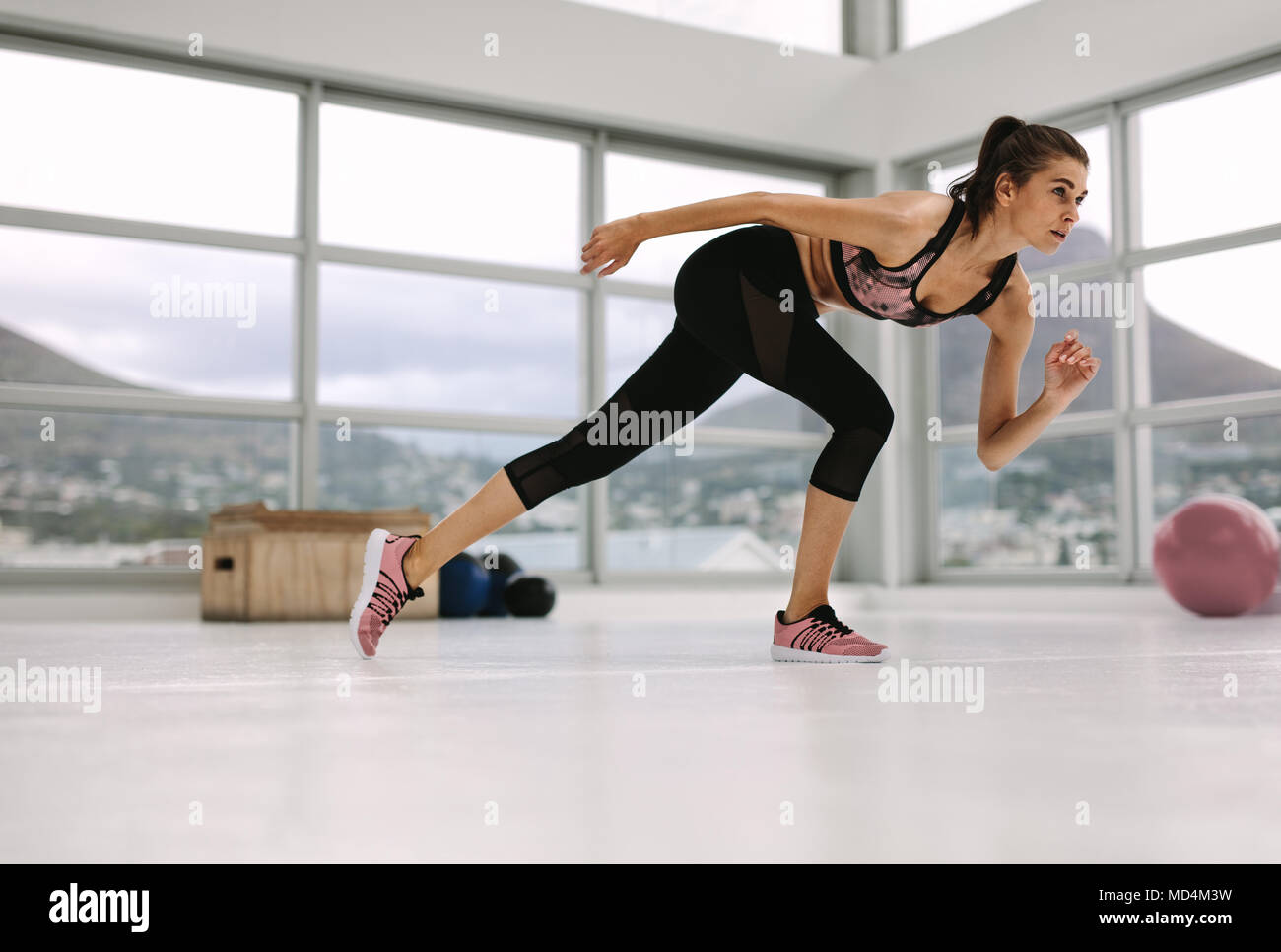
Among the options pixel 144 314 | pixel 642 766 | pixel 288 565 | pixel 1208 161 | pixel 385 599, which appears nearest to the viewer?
pixel 642 766

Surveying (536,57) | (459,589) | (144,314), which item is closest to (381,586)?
(459,589)

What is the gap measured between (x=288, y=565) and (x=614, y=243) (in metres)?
3.40

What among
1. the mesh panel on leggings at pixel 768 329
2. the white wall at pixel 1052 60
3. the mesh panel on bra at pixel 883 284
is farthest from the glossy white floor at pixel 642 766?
the white wall at pixel 1052 60

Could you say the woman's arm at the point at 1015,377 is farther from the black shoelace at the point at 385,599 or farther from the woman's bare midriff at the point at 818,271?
the black shoelace at the point at 385,599

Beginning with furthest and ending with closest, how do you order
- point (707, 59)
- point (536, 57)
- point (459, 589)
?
point (707, 59), point (536, 57), point (459, 589)

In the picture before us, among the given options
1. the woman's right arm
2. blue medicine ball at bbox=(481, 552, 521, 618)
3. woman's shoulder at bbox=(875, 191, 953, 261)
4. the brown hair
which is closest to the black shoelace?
the woman's right arm

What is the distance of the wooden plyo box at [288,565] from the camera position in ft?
16.6

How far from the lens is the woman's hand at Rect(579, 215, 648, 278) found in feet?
6.95

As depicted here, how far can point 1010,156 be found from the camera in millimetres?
2203

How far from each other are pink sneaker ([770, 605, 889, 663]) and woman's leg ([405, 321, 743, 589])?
49cm

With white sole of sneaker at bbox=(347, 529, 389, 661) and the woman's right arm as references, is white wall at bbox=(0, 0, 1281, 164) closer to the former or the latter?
white sole of sneaker at bbox=(347, 529, 389, 661)

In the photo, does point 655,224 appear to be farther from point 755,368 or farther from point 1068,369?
point 1068,369
